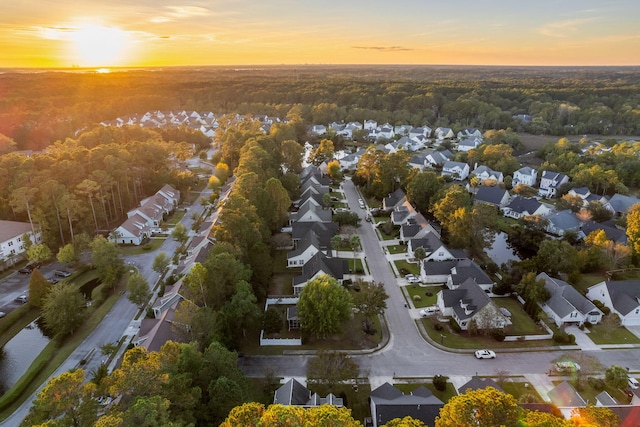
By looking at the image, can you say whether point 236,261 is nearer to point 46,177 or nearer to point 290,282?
point 290,282

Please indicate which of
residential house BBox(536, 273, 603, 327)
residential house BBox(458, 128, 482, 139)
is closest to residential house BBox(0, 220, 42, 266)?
residential house BBox(536, 273, 603, 327)

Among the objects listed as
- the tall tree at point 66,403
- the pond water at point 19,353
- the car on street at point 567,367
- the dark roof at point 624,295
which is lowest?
the pond water at point 19,353

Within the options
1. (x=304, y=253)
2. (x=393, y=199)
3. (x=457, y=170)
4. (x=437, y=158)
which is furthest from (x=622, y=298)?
(x=437, y=158)

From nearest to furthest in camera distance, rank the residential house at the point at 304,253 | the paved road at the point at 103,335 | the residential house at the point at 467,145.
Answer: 1. the paved road at the point at 103,335
2. the residential house at the point at 304,253
3. the residential house at the point at 467,145

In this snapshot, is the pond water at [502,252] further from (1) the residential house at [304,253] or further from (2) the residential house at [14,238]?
(2) the residential house at [14,238]

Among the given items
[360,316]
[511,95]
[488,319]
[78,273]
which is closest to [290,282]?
[360,316]

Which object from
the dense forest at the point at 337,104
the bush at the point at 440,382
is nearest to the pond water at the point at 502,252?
the bush at the point at 440,382

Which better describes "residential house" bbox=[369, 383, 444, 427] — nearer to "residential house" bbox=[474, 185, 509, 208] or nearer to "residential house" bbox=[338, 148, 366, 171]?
"residential house" bbox=[474, 185, 509, 208]
